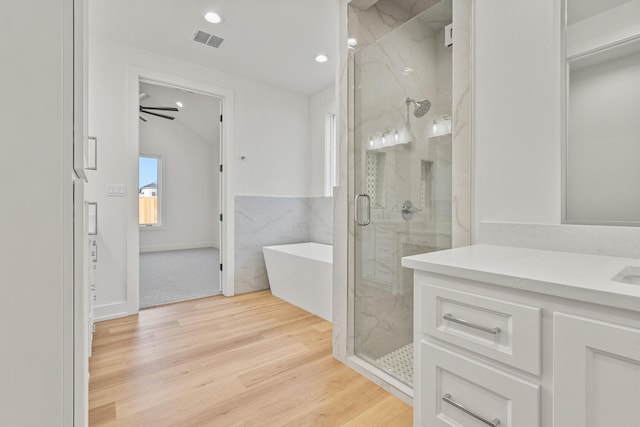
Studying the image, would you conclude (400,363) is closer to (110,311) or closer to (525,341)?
(525,341)

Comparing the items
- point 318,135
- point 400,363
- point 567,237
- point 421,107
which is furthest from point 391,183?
point 318,135

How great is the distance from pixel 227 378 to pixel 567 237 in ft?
6.14

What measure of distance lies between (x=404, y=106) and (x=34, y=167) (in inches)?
72.9

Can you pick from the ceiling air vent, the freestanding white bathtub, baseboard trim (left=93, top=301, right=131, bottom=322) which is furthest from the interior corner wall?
baseboard trim (left=93, top=301, right=131, bottom=322)

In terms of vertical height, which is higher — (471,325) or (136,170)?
(136,170)

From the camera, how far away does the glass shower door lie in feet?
5.85

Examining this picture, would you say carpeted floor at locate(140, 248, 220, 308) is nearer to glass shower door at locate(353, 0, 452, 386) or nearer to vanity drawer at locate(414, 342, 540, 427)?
glass shower door at locate(353, 0, 452, 386)

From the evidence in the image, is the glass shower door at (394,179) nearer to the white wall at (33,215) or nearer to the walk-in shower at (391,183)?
the walk-in shower at (391,183)

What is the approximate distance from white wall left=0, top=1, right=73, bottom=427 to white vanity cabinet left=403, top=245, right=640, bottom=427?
3.09 feet

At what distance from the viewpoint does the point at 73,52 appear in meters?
0.64

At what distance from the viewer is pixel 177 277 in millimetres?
4320

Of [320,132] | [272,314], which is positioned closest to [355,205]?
[272,314]

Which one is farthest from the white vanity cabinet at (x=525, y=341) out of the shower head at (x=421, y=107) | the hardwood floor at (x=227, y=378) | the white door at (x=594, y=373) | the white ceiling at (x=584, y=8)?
the shower head at (x=421, y=107)

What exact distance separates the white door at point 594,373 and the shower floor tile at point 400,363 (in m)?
1.07
